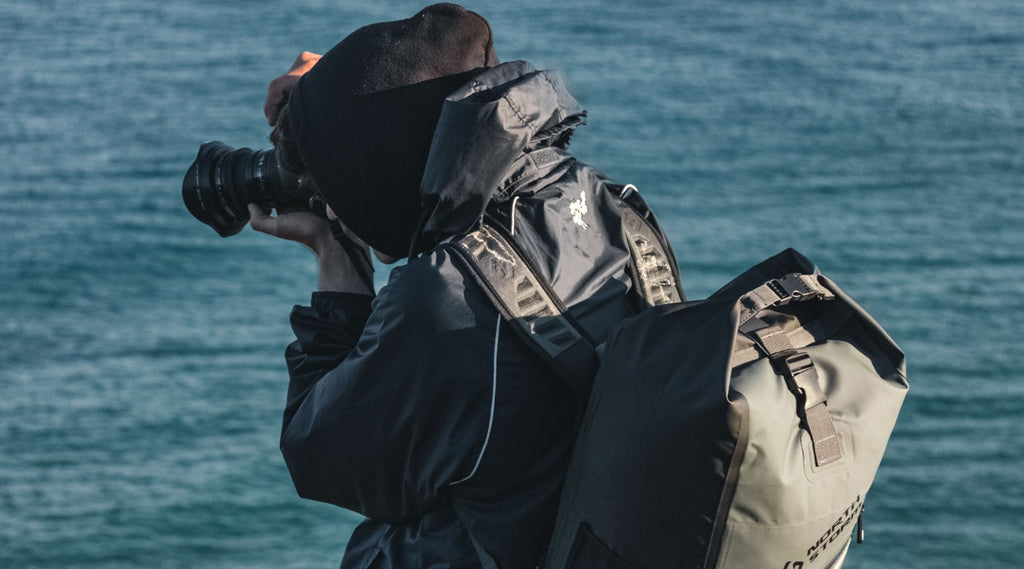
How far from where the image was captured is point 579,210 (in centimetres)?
150

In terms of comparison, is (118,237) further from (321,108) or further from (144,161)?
(321,108)

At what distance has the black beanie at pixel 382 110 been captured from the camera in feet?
4.83

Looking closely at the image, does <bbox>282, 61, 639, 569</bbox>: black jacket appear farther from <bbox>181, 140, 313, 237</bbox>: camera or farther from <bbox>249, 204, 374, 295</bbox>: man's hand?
<bbox>181, 140, 313, 237</bbox>: camera

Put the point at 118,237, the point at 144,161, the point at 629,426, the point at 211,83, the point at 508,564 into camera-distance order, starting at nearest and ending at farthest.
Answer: the point at 629,426
the point at 508,564
the point at 118,237
the point at 144,161
the point at 211,83

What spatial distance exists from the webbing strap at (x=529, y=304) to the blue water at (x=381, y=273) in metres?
2.78

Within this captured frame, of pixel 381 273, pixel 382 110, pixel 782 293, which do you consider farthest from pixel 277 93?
pixel 381 273

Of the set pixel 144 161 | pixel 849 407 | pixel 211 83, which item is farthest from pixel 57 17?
pixel 849 407

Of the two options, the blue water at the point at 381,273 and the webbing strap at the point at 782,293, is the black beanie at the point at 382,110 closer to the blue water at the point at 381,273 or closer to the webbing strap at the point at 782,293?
the webbing strap at the point at 782,293

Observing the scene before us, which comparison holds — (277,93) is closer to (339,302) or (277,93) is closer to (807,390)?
(339,302)

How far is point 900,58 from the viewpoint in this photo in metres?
8.64

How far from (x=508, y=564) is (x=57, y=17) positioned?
9464mm

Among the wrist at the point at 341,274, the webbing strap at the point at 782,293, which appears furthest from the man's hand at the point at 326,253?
the webbing strap at the point at 782,293

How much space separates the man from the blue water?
2.65 m

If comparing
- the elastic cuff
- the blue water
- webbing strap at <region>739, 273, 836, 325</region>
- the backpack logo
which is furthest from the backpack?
the blue water
